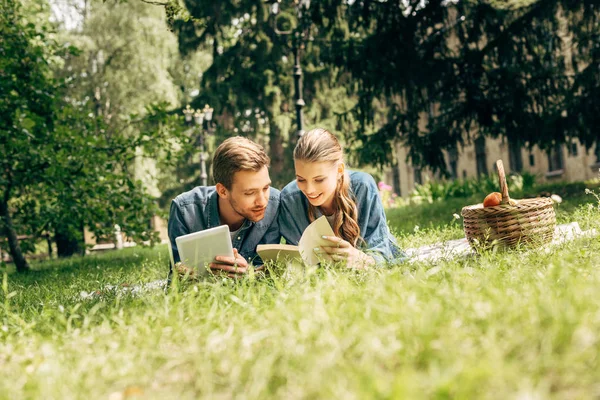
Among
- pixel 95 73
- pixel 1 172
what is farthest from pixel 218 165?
pixel 95 73

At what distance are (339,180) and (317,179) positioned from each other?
0.30 meters

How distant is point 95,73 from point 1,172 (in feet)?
56.0

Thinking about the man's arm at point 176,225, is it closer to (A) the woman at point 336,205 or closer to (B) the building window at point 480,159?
(A) the woman at point 336,205

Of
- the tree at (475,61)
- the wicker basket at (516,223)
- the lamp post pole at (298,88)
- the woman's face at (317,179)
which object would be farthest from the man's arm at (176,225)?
the lamp post pole at (298,88)

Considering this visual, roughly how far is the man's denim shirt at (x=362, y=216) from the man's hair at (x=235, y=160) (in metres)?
0.40

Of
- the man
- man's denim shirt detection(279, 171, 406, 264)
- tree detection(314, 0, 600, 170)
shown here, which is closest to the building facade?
tree detection(314, 0, 600, 170)

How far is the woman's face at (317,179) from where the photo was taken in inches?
150

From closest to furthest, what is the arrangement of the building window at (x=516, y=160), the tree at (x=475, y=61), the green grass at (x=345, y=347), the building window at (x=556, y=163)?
the green grass at (x=345, y=347)
the tree at (x=475, y=61)
the building window at (x=556, y=163)
the building window at (x=516, y=160)

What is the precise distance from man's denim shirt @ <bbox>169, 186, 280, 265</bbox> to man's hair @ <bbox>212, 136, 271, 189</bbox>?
0.30 meters

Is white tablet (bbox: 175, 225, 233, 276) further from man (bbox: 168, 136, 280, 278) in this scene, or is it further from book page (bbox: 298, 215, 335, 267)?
book page (bbox: 298, 215, 335, 267)

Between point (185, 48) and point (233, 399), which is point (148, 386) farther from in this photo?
point (185, 48)

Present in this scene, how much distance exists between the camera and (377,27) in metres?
11.0

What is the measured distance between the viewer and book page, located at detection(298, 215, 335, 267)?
3.59 meters

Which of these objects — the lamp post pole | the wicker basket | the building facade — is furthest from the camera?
the building facade
